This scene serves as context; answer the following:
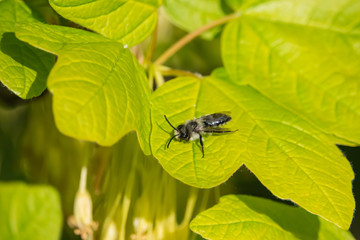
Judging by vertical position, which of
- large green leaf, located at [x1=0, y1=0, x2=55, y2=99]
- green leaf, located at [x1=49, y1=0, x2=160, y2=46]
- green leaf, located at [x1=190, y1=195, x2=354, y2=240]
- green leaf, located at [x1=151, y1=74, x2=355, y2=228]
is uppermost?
green leaf, located at [x1=49, y1=0, x2=160, y2=46]

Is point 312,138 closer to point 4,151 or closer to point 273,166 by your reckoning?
point 273,166

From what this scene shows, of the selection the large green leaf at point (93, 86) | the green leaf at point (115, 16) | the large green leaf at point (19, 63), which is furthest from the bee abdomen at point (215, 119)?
the large green leaf at point (19, 63)

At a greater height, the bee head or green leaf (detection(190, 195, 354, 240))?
the bee head

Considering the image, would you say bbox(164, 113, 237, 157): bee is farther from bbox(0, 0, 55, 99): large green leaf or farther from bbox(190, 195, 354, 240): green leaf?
bbox(0, 0, 55, 99): large green leaf

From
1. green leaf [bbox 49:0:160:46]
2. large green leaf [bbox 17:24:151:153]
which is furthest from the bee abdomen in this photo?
green leaf [bbox 49:0:160:46]

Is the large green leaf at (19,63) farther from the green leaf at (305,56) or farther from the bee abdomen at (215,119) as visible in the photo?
the green leaf at (305,56)

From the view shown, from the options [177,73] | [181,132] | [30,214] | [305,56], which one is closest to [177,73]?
[177,73]
